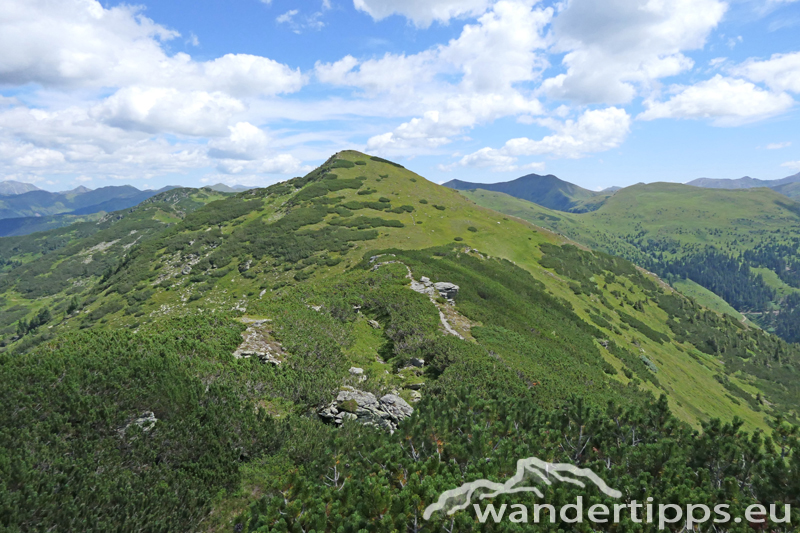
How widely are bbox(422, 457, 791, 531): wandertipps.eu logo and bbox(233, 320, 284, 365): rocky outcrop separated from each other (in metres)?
12.2

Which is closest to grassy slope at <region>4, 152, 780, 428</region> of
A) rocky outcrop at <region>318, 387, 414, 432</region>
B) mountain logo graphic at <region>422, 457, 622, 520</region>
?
rocky outcrop at <region>318, 387, 414, 432</region>

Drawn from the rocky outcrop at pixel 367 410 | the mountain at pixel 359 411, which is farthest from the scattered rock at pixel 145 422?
the rocky outcrop at pixel 367 410

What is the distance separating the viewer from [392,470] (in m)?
11.0

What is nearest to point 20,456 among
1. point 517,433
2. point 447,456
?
point 447,456

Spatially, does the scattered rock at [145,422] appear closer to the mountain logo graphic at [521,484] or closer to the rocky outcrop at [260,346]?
the rocky outcrop at [260,346]

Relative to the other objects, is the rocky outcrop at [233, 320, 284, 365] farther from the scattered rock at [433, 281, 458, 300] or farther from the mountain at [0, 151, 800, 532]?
the scattered rock at [433, 281, 458, 300]

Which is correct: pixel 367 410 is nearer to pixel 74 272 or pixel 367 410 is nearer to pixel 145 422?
pixel 145 422

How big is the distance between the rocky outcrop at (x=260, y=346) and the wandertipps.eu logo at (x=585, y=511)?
40.1ft

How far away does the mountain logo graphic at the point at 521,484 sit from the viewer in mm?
9242

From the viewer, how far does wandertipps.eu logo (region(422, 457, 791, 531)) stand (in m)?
9.13

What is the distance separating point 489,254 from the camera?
60.8 meters

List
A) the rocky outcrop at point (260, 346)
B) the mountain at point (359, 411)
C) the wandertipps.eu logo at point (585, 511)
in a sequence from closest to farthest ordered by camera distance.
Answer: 1. the mountain at point (359, 411)
2. the wandertipps.eu logo at point (585, 511)
3. the rocky outcrop at point (260, 346)

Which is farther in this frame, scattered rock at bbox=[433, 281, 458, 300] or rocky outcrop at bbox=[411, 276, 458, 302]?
scattered rock at bbox=[433, 281, 458, 300]

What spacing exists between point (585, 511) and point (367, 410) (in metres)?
9.20
